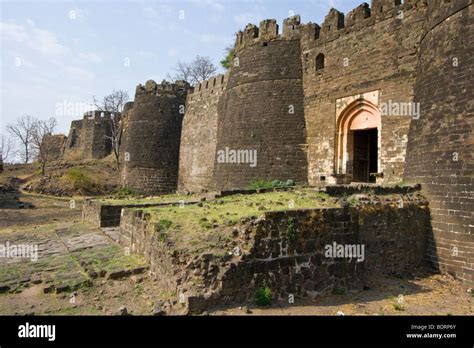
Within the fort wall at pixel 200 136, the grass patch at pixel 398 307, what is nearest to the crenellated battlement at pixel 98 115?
the fort wall at pixel 200 136

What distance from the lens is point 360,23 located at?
13297 millimetres

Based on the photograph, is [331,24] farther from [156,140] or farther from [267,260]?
[156,140]

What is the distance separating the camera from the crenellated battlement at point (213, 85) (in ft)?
67.3

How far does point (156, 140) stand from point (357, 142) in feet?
46.2

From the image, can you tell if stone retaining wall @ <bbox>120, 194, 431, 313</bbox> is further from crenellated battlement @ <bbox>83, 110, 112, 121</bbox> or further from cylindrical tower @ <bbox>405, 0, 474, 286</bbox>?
crenellated battlement @ <bbox>83, 110, 112, 121</bbox>

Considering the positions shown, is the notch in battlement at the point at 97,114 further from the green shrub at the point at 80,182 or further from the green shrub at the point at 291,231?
the green shrub at the point at 291,231

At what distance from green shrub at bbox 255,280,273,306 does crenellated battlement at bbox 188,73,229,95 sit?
611 inches

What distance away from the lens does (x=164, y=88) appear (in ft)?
80.5

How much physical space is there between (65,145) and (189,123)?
25.9 metres

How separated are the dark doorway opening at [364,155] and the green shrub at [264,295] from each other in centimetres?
893

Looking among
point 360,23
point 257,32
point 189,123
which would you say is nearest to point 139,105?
point 189,123

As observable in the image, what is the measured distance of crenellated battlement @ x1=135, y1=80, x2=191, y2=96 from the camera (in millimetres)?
24375

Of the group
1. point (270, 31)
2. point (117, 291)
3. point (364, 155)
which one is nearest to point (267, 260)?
point (117, 291)
